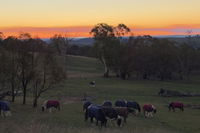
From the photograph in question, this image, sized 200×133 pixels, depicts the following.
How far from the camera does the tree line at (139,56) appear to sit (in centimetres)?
8331

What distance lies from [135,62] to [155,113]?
47539 millimetres

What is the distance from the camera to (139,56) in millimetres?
85688

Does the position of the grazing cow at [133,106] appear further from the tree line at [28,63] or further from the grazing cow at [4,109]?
the grazing cow at [4,109]

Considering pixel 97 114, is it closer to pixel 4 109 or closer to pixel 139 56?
pixel 4 109

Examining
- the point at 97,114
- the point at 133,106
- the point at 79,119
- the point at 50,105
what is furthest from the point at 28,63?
the point at 97,114

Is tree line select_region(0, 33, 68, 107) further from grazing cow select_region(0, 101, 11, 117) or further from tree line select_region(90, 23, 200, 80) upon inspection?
tree line select_region(90, 23, 200, 80)

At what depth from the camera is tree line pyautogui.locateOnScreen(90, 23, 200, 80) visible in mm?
83312

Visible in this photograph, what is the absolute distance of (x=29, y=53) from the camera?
3612 cm

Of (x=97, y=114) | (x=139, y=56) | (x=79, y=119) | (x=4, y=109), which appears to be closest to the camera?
(x=97, y=114)

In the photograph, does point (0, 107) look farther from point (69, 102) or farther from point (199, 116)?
point (199, 116)

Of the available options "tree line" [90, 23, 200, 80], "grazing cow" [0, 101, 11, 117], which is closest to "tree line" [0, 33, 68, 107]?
"grazing cow" [0, 101, 11, 117]

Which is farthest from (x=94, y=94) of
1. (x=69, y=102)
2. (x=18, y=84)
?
(x=18, y=84)

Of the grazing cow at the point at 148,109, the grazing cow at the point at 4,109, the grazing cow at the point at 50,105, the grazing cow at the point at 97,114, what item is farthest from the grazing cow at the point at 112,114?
the grazing cow at the point at 4,109

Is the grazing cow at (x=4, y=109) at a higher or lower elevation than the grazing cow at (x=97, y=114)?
Answer: lower
